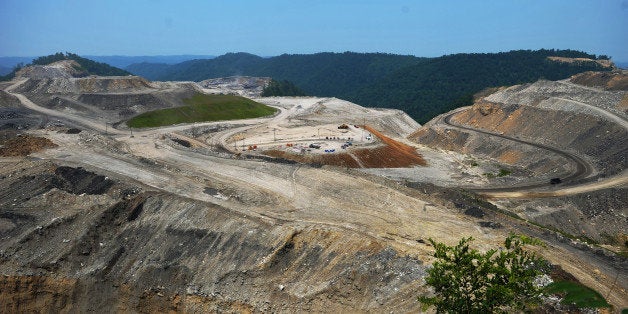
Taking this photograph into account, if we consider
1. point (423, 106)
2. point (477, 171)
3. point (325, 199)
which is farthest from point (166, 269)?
point (423, 106)

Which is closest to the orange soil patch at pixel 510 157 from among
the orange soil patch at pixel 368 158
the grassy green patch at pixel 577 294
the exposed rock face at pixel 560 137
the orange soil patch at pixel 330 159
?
the exposed rock face at pixel 560 137

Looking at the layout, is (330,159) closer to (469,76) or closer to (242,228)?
(242,228)

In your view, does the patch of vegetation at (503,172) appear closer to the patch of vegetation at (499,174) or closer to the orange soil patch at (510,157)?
the patch of vegetation at (499,174)

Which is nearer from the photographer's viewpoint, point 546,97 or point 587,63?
point 546,97

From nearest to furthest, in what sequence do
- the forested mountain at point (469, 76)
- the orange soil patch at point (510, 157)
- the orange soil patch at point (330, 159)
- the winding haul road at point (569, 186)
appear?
the winding haul road at point (569, 186) → the orange soil patch at point (330, 159) → the orange soil patch at point (510, 157) → the forested mountain at point (469, 76)

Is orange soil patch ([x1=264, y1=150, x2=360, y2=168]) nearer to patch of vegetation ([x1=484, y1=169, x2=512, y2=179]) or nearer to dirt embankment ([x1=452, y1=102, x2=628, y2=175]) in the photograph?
patch of vegetation ([x1=484, y1=169, x2=512, y2=179])

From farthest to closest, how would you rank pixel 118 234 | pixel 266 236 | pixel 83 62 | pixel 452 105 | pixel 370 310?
pixel 83 62 < pixel 452 105 < pixel 118 234 < pixel 266 236 < pixel 370 310

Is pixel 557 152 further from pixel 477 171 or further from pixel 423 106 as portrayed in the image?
pixel 423 106
